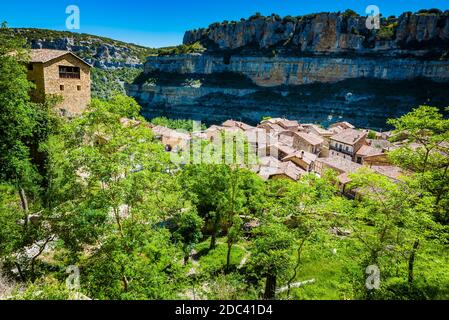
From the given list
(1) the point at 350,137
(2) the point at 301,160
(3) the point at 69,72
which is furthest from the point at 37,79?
(1) the point at 350,137

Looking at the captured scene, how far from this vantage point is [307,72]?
104 meters

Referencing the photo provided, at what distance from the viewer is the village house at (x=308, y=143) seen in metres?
48.2

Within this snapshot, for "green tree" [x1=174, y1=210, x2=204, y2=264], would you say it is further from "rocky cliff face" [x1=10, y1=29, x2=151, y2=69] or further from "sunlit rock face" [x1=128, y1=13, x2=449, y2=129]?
"rocky cliff face" [x1=10, y1=29, x2=151, y2=69]

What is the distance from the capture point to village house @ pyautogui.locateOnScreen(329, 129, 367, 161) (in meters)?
48.2

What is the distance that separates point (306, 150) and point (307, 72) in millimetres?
63920

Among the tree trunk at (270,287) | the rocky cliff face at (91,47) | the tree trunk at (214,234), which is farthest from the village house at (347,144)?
the rocky cliff face at (91,47)

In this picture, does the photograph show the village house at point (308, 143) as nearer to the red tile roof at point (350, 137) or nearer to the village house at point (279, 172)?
the red tile roof at point (350, 137)

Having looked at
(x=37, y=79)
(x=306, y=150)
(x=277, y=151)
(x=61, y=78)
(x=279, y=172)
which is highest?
(x=61, y=78)

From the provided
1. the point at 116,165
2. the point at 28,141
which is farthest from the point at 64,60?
the point at 116,165

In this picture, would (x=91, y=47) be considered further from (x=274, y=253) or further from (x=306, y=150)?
(x=274, y=253)
